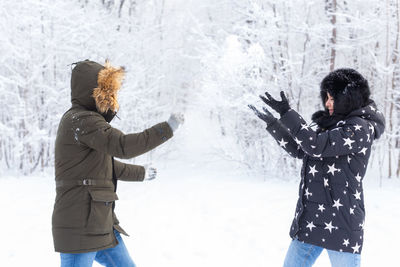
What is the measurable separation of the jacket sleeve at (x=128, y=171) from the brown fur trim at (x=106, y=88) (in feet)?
1.42

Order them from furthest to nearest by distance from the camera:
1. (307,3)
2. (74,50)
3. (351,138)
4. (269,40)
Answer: (74,50) → (269,40) → (307,3) → (351,138)

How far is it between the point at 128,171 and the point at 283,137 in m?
0.99

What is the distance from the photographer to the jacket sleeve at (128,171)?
7.80 ft

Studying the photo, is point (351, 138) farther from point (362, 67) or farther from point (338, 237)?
point (362, 67)

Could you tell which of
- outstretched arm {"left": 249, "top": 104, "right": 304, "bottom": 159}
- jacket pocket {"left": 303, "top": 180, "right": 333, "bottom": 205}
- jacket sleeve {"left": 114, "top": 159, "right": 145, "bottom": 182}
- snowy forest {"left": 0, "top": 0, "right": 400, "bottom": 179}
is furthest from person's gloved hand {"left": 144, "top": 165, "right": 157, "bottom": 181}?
snowy forest {"left": 0, "top": 0, "right": 400, "bottom": 179}

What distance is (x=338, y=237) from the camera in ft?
6.77

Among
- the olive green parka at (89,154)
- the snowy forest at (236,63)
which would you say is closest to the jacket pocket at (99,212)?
the olive green parka at (89,154)

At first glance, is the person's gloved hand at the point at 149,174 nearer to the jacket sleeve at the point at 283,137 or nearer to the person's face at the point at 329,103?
the jacket sleeve at the point at 283,137

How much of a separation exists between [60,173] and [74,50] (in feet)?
23.8

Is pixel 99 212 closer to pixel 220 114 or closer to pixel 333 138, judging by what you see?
pixel 333 138

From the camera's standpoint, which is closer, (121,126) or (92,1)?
(121,126)

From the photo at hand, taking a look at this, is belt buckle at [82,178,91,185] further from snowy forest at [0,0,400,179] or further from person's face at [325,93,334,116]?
snowy forest at [0,0,400,179]

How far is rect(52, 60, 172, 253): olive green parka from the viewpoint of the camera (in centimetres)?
194

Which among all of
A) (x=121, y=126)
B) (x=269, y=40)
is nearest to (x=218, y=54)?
(x=269, y=40)
